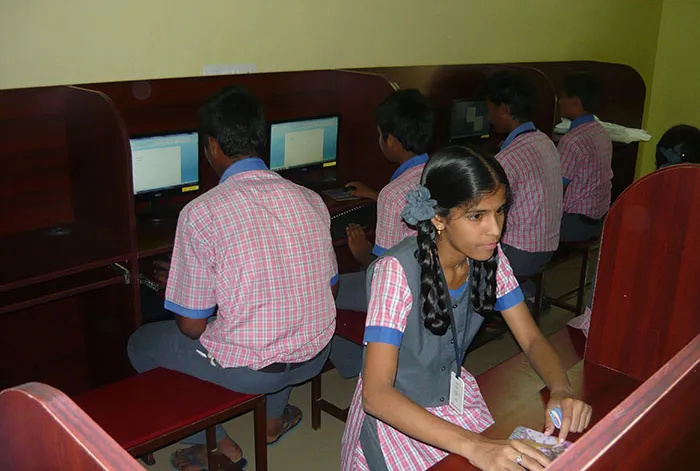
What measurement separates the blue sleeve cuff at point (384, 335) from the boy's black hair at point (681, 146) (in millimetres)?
1837

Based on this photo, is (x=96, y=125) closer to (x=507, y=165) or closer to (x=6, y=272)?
(x=6, y=272)

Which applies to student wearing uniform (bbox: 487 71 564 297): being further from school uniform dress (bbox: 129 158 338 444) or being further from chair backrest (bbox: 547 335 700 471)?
chair backrest (bbox: 547 335 700 471)

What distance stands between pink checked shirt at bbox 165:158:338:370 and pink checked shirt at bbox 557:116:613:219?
1974 millimetres

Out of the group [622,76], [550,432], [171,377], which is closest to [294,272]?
[171,377]

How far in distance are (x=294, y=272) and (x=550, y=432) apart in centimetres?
85

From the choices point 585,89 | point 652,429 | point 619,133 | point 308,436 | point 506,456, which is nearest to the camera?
point 652,429

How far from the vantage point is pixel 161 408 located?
6.12ft

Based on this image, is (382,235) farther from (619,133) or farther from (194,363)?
(619,133)

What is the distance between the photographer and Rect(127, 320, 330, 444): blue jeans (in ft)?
6.55

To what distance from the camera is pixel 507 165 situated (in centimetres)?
299

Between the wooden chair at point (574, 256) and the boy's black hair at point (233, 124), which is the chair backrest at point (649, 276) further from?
the wooden chair at point (574, 256)

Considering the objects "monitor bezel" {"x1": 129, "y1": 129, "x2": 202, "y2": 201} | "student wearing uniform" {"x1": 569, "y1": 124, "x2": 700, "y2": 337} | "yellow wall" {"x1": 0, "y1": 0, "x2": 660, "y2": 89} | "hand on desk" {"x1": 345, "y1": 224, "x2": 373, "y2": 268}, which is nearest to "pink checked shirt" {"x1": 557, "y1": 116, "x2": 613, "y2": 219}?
"student wearing uniform" {"x1": 569, "y1": 124, "x2": 700, "y2": 337}

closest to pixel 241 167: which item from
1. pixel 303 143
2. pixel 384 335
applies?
pixel 384 335

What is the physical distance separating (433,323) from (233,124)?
0.93 m
